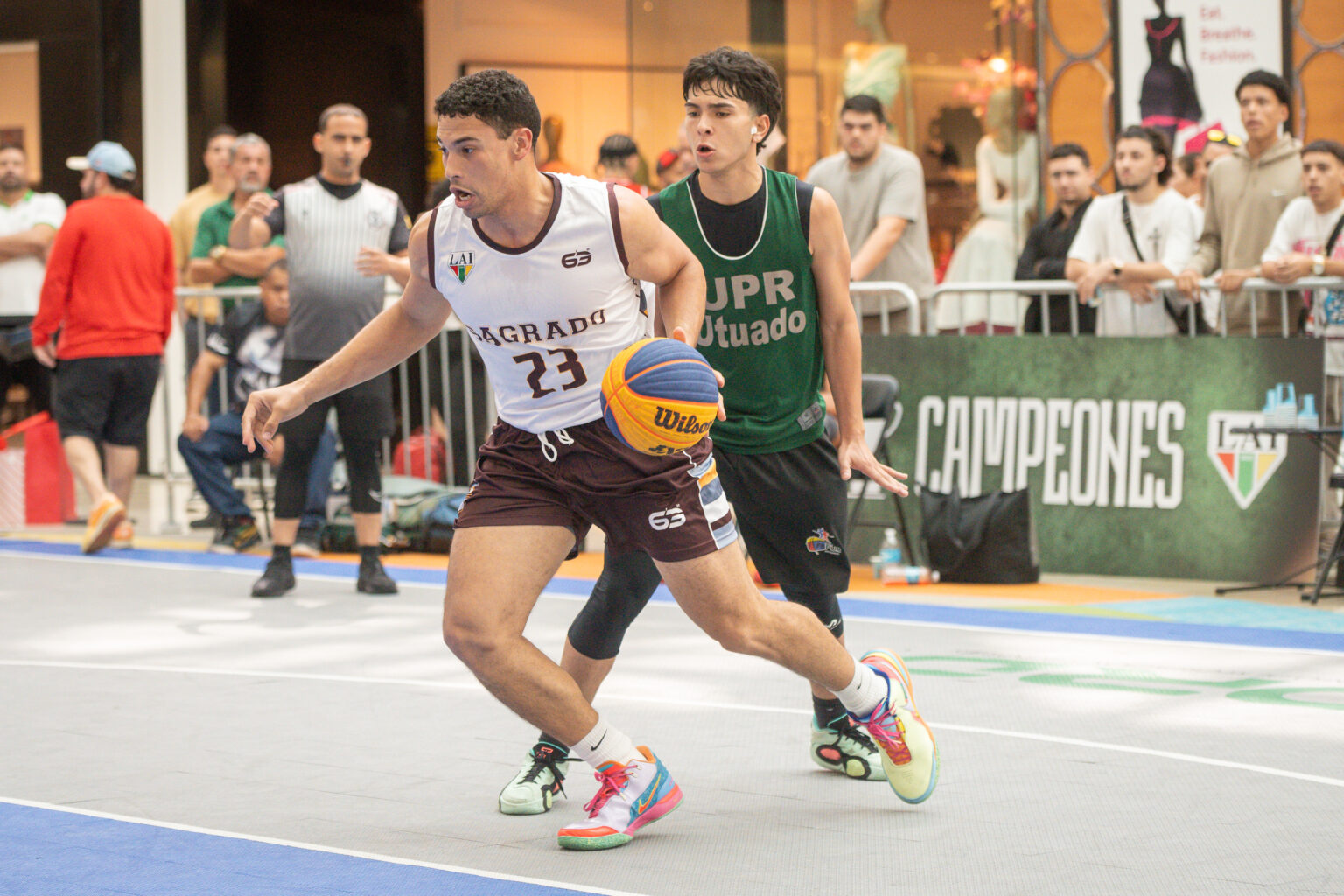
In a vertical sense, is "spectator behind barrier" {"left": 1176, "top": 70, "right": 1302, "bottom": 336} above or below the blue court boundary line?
above

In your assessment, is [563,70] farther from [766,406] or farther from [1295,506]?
[766,406]

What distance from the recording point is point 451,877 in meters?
4.05

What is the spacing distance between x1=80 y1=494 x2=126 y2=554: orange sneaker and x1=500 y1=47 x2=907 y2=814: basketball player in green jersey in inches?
244

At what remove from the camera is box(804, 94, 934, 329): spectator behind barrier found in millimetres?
9609

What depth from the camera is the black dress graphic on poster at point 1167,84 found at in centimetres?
1300

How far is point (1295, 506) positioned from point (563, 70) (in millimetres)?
10198

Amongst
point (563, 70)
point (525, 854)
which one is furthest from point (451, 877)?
point (563, 70)

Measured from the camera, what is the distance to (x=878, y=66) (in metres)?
14.1

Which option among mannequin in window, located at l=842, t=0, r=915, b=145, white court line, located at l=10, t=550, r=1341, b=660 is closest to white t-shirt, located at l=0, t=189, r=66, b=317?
white court line, located at l=10, t=550, r=1341, b=660

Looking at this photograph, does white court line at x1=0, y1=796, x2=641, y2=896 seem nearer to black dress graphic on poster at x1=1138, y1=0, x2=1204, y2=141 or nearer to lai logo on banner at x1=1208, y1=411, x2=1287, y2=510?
lai logo on banner at x1=1208, y1=411, x2=1287, y2=510

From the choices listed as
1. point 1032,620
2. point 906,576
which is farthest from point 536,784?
point 906,576

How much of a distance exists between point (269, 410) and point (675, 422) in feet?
4.08

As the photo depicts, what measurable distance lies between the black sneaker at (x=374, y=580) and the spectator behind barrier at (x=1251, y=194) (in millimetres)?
4677

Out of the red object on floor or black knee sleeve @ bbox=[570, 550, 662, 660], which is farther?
the red object on floor
